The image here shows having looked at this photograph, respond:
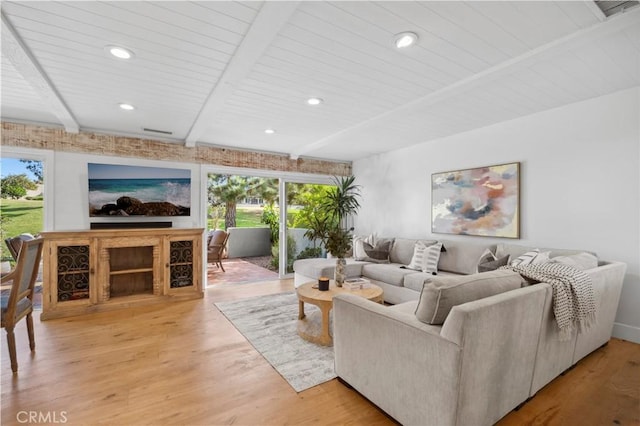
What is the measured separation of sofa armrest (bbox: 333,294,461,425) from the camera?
1.46 m

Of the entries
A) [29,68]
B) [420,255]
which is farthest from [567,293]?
[29,68]

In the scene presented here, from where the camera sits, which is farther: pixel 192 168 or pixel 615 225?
A: pixel 192 168

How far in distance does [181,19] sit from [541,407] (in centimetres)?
336

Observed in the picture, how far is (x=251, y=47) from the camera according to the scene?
2.05 metres

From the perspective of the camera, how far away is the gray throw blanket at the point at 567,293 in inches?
73.9

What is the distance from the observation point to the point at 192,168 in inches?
186

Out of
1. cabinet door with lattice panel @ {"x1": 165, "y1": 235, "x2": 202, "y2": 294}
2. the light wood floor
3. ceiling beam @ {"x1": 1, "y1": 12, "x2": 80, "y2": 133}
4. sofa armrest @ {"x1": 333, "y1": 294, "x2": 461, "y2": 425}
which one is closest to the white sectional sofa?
sofa armrest @ {"x1": 333, "y1": 294, "x2": 461, "y2": 425}

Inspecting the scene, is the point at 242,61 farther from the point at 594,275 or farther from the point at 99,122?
the point at 594,275

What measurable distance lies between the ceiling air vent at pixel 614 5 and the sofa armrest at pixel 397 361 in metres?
2.13

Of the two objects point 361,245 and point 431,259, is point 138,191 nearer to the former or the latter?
point 361,245

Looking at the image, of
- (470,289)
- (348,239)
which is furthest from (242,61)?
(470,289)

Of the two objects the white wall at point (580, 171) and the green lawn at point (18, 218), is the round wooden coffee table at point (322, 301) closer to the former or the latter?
the white wall at point (580, 171)

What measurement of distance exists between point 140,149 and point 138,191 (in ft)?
2.12

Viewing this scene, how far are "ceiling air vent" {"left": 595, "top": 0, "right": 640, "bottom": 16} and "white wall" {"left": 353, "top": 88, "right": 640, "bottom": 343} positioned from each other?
160 centimetres
